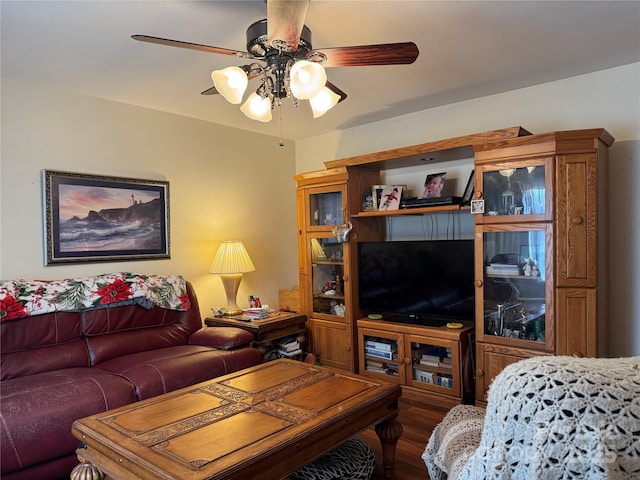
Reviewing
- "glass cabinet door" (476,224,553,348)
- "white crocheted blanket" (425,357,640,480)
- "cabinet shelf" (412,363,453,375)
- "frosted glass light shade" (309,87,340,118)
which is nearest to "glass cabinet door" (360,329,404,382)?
"cabinet shelf" (412,363,453,375)

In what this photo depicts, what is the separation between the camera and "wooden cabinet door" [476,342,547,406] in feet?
9.19

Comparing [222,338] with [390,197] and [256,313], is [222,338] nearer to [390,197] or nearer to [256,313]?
[256,313]

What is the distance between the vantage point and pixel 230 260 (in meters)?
3.69

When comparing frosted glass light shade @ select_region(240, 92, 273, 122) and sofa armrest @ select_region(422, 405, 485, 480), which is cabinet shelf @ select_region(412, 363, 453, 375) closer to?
sofa armrest @ select_region(422, 405, 485, 480)

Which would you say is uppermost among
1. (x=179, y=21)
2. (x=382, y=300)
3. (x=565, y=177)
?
(x=179, y=21)

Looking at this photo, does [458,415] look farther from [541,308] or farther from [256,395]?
[541,308]

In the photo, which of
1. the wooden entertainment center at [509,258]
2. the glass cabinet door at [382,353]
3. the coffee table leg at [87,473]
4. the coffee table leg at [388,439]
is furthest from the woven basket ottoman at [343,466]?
the glass cabinet door at [382,353]

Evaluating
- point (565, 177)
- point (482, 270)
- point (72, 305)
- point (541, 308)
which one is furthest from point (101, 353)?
point (565, 177)

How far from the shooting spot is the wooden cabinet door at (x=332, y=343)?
372 centimetres

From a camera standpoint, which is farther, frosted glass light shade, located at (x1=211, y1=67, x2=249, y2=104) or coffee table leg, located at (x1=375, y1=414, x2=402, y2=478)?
coffee table leg, located at (x1=375, y1=414, x2=402, y2=478)

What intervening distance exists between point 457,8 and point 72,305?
283 cm

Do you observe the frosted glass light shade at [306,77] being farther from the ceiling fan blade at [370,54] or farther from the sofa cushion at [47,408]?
the sofa cushion at [47,408]

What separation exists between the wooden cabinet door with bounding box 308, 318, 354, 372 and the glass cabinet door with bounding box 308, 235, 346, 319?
0.10m

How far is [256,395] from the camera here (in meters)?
Result: 2.05
